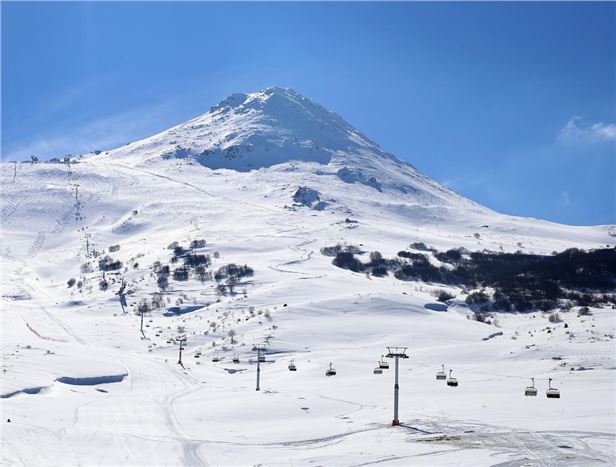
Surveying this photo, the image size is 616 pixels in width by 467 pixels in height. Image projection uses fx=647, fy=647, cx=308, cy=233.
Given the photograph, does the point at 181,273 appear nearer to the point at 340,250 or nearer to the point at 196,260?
the point at 196,260

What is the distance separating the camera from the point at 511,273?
143750 mm

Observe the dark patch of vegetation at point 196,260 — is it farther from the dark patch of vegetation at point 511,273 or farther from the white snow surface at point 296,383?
the dark patch of vegetation at point 511,273

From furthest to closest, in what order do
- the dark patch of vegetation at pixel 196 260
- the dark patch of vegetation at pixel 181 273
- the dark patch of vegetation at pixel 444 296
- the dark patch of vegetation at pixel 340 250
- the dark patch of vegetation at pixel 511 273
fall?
the dark patch of vegetation at pixel 340 250 < the dark patch of vegetation at pixel 196 260 < the dark patch of vegetation at pixel 181 273 < the dark patch of vegetation at pixel 444 296 < the dark patch of vegetation at pixel 511 273

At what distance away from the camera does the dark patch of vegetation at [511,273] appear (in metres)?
112

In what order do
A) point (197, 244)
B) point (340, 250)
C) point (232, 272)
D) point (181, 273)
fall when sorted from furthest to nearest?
point (197, 244), point (340, 250), point (181, 273), point (232, 272)

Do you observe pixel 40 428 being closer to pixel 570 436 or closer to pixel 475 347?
pixel 570 436

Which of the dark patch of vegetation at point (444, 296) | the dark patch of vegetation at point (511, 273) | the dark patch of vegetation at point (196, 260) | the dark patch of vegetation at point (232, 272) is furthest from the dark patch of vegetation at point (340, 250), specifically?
the dark patch of vegetation at point (444, 296)

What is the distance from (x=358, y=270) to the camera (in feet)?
458

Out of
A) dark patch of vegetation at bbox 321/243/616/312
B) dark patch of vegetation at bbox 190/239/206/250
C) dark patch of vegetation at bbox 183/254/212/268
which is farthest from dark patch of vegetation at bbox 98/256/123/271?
dark patch of vegetation at bbox 321/243/616/312

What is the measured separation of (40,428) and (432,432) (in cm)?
1834

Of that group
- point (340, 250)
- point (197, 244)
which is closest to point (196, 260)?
point (197, 244)

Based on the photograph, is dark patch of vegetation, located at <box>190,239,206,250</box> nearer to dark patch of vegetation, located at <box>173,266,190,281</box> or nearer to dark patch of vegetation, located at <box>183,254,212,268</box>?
dark patch of vegetation, located at <box>183,254,212,268</box>

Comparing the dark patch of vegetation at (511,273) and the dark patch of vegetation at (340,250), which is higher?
the dark patch of vegetation at (340,250)

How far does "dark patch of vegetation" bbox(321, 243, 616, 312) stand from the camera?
112m
